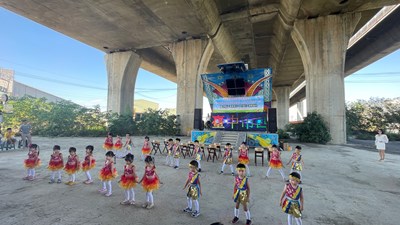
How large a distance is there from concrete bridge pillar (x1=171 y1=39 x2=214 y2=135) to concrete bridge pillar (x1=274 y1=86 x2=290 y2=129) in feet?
100

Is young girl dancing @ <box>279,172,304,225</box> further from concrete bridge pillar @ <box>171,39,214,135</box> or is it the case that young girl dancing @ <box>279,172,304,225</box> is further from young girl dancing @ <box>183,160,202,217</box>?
concrete bridge pillar @ <box>171,39,214,135</box>

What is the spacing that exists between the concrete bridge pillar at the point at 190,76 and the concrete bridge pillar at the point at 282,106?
3061cm

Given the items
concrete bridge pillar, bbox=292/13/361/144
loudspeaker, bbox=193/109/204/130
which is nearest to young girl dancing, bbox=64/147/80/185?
loudspeaker, bbox=193/109/204/130

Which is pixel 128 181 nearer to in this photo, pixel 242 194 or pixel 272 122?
pixel 242 194

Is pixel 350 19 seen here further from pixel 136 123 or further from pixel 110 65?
pixel 110 65

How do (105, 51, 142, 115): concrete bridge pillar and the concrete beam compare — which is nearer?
the concrete beam

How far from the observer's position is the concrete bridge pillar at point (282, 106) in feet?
161

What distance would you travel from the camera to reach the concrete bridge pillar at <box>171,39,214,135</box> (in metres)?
24.6

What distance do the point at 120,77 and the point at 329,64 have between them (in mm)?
26845

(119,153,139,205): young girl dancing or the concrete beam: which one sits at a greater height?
the concrete beam

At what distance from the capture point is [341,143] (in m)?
18.8

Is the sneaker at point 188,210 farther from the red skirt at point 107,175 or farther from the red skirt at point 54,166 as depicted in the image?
the red skirt at point 54,166

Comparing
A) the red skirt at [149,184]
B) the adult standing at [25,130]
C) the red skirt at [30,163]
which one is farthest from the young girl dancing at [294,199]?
the adult standing at [25,130]

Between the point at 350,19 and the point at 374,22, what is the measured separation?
670 cm
